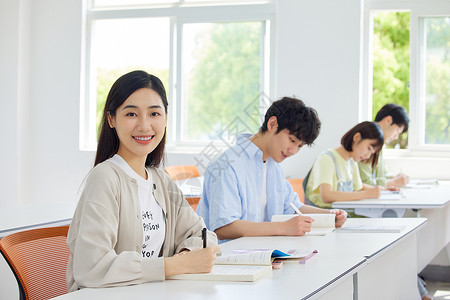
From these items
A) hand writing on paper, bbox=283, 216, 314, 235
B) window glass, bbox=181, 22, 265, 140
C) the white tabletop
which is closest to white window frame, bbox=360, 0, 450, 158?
window glass, bbox=181, 22, 265, 140

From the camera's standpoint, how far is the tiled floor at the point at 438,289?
13.0 ft

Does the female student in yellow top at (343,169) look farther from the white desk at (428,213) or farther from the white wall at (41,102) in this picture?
the white wall at (41,102)

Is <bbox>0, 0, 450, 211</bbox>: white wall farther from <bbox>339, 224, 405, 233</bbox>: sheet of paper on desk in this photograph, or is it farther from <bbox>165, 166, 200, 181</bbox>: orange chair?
<bbox>339, 224, 405, 233</bbox>: sheet of paper on desk

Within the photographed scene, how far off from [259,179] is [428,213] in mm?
1617

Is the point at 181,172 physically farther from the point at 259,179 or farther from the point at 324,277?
the point at 324,277

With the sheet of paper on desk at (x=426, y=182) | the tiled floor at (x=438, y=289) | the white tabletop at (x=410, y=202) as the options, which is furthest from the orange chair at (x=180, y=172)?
the tiled floor at (x=438, y=289)

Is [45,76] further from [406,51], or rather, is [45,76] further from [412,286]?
[412,286]

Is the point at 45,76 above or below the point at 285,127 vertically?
above

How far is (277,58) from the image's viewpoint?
5090 millimetres

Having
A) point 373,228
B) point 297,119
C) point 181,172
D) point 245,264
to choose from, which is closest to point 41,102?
point 181,172

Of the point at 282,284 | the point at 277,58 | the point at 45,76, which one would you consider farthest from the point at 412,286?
the point at 45,76

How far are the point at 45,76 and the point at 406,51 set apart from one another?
3500 millimetres

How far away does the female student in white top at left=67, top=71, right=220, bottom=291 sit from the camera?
1446 millimetres

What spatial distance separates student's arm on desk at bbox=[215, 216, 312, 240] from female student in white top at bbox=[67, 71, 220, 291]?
0.45 metres
